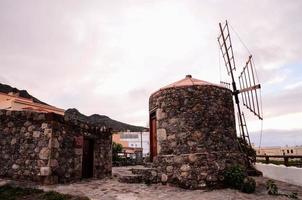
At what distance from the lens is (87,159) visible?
414 inches

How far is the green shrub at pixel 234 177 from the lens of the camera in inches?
314

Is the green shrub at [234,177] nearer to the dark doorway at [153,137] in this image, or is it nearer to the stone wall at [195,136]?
the stone wall at [195,136]

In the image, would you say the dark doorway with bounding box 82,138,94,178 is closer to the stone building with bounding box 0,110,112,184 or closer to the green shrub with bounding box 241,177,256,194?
the stone building with bounding box 0,110,112,184

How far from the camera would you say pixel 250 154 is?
12.9 metres

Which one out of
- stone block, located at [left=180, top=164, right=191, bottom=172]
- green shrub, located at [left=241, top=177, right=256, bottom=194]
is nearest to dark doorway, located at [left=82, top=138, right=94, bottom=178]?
stone block, located at [left=180, top=164, right=191, bottom=172]

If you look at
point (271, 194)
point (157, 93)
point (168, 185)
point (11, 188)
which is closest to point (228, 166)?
point (271, 194)

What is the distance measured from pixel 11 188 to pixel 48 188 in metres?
0.96

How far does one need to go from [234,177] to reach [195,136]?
168cm

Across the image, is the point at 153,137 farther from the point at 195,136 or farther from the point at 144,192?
the point at 144,192

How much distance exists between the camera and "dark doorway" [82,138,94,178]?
10.4 meters

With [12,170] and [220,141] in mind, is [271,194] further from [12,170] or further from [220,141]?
[12,170]

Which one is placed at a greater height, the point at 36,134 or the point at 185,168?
the point at 36,134

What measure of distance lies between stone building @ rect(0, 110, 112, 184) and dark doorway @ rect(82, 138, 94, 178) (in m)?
0.65

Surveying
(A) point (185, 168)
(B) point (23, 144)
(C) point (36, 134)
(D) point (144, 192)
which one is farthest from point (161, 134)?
(B) point (23, 144)
